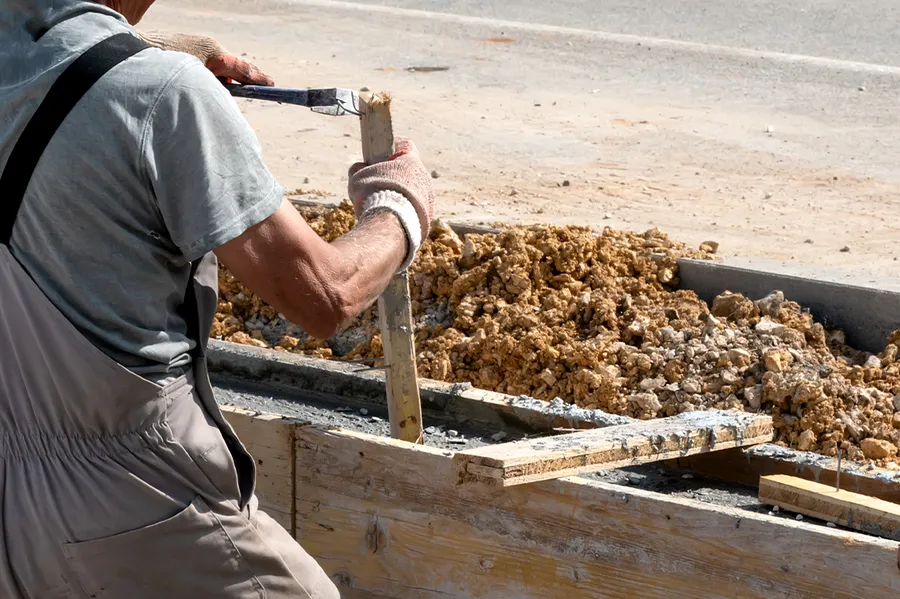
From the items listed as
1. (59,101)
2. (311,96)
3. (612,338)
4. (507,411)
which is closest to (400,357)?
(507,411)

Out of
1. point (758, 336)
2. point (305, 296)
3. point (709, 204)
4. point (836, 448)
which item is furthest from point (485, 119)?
Result: point (305, 296)

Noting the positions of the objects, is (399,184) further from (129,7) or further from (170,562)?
(170,562)

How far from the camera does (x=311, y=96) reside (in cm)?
330

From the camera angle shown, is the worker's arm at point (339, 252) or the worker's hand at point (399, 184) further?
the worker's hand at point (399, 184)

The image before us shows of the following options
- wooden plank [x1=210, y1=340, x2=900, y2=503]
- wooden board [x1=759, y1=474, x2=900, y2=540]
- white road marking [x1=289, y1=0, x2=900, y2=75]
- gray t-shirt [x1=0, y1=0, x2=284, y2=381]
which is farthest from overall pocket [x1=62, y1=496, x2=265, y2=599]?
white road marking [x1=289, y1=0, x2=900, y2=75]

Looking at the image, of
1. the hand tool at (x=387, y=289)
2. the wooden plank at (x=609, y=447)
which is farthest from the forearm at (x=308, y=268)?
the wooden plank at (x=609, y=447)

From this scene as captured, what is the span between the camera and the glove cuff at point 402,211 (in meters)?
2.55

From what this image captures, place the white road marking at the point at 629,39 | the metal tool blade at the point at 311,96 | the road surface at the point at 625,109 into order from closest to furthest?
1. the metal tool blade at the point at 311,96
2. the road surface at the point at 625,109
3. the white road marking at the point at 629,39

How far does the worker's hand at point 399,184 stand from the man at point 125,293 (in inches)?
9.9

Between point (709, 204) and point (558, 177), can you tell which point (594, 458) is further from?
point (558, 177)

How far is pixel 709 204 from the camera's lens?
8.18 meters

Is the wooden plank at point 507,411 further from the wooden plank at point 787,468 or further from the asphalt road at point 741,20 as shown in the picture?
the asphalt road at point 741,20

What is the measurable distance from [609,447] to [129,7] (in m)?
1.96

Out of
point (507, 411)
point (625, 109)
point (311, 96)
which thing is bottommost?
point (507, 411)
